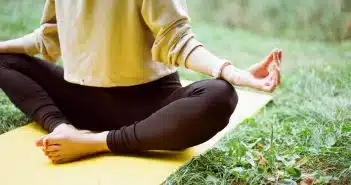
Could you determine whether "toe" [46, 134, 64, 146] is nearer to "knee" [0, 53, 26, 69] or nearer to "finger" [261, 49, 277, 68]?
"knee" [0, 53, 26, 69]

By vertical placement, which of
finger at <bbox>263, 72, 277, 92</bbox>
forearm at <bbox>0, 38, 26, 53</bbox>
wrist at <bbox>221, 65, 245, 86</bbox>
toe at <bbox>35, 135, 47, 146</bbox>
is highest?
finger at <bbox>263, 72, 277, 92</bbox>

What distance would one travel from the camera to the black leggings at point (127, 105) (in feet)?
4.24

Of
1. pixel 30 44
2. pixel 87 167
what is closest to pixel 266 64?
pixel 87 167

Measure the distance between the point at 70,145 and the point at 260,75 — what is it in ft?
1.90

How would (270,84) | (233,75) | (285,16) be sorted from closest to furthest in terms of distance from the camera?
(270,84), (233,75), (285,16)

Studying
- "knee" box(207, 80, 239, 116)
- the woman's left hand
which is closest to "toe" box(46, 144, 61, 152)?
"knee" box(207, 80, 239, 116)

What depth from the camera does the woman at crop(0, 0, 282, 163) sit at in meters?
1.29

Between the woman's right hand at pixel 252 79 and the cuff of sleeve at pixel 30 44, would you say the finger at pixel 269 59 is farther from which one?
the cuff of sleeve at pixel 30 44

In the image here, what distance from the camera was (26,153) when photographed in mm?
1438

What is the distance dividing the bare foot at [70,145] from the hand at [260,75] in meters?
0.42

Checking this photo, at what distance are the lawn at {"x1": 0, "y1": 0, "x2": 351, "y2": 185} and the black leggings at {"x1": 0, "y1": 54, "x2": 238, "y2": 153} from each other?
0.12m

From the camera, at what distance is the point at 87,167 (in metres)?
1.32

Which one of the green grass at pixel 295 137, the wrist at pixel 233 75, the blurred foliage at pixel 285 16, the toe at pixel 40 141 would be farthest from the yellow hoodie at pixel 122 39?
the blurred foliage at pixel 285 16

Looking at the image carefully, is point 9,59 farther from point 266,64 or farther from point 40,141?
point 266,64
